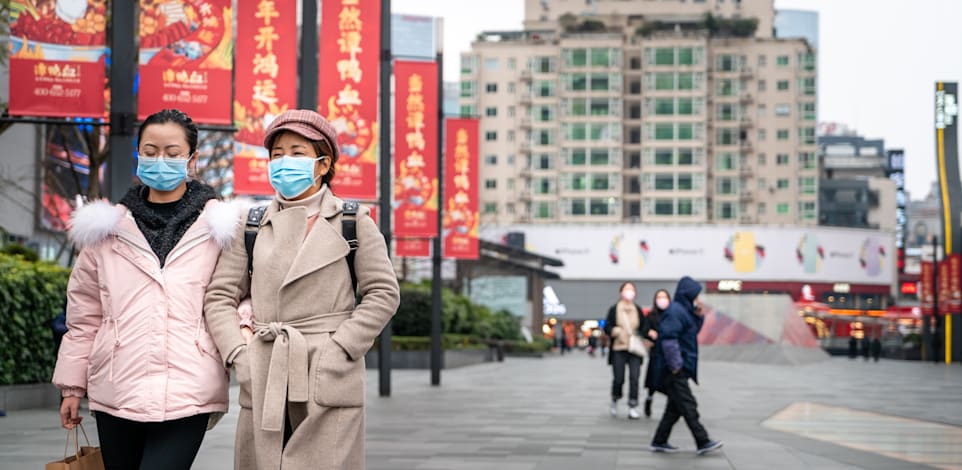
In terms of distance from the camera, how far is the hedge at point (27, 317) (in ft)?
50.5

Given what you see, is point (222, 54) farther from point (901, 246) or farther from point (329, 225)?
point (901, 246)

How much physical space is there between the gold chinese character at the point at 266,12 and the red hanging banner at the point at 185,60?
234cm

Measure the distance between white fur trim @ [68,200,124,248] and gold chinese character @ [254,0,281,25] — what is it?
913 centimetres

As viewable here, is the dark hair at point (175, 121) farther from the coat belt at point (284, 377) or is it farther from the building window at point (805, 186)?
the building window at point (805, 186)

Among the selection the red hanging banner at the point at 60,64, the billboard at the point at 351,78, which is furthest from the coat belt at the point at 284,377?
the billboard at the point at 351,78

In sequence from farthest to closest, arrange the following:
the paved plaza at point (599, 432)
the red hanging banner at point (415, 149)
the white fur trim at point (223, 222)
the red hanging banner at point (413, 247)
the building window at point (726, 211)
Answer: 1. the building window at point (726, 211)
2. the red hanging banner at point (413, 247)
3. the red hanging banner at point (415, 149)
4. the paved plaza at point (599, 432)
5. the white fur trim at point (223, 222)

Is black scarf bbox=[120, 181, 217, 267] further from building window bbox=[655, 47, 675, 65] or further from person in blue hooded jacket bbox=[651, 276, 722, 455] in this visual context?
building window bbox=[655, 47, 675, 65]

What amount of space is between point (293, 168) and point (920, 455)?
943 centimetres

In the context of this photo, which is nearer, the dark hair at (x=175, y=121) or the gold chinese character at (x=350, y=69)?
the dark hair at (x=175, y=121)

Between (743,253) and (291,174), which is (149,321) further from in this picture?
(743,253)

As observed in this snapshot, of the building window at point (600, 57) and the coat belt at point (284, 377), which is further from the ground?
the building window at point (600, 57)

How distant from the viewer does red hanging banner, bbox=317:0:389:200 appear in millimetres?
16234

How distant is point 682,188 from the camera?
104688 millimetres

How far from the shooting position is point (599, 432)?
586 inches
